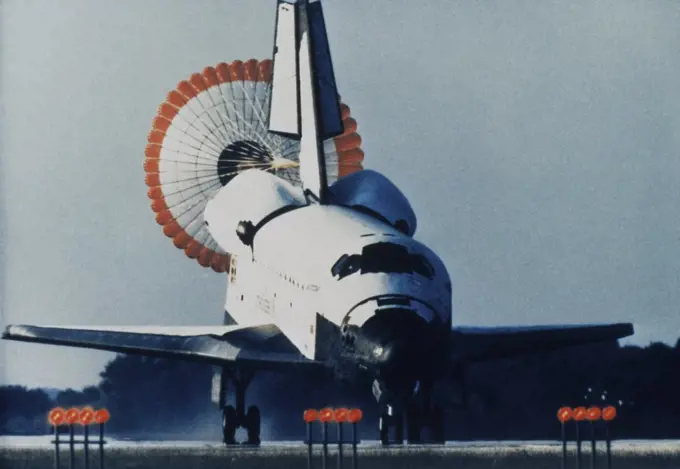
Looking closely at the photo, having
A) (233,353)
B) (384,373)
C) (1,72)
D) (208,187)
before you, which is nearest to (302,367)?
(233,353)

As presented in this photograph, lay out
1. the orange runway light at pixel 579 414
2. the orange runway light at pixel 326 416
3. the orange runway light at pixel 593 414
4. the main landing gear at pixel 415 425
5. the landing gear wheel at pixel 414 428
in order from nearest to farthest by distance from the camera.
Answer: the orange runway light at pixel 579 414, the orange runway light at pixel 593 414, the orange runway light at pixel 326 416, the landing gear wheel at pixel 414 428, the main landing gear at pixel 415 425

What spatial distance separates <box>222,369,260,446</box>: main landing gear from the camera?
28219 mm

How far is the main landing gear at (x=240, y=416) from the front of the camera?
28219mm

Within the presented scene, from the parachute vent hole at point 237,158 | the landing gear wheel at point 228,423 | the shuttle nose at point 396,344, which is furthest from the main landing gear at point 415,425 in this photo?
the parachute vent hole at point 237,158

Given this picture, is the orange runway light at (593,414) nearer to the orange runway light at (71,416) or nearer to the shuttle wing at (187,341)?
the orange runway light at (71,416)

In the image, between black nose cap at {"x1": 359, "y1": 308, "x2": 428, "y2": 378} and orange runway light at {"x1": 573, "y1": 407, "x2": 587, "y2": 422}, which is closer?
orange runway light at {"x1": 573, "y1": 407, "x2": 587, "y2": 422}

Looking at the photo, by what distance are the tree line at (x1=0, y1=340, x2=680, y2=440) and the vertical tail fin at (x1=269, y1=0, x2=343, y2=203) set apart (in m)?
3.19

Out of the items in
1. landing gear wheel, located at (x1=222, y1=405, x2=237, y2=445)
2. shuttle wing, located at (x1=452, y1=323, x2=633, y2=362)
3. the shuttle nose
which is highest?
shuttle wing, located at (x1=452, y1=323, x2=633, y2=362)

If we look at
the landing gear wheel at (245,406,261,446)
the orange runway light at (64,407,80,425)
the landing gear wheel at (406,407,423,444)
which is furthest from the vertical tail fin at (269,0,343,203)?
the orange runway light at (64,407,80,425)

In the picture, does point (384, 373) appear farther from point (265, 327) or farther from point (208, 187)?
point (208, 187)

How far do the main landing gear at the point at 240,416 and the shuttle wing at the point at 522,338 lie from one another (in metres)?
3.07

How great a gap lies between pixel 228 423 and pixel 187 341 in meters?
1.31

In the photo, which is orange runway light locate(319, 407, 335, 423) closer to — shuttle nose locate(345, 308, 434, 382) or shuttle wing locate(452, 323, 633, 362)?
shuttle nose locate(345, 308, 434, 382)

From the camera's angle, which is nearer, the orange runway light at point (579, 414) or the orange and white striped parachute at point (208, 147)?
the orange runway light at point (579, 414)
